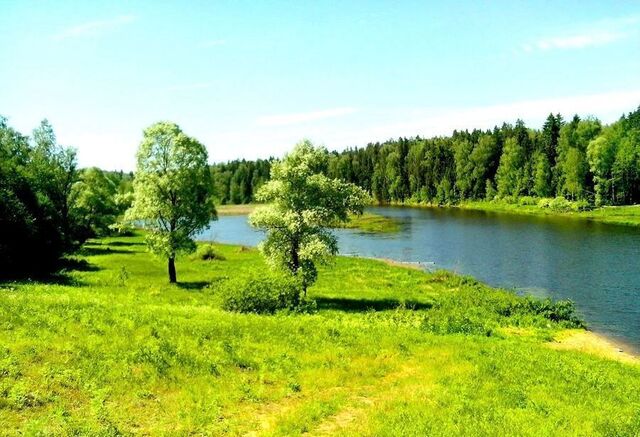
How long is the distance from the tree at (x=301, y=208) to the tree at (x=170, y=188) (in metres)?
10.6

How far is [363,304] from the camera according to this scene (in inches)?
1742

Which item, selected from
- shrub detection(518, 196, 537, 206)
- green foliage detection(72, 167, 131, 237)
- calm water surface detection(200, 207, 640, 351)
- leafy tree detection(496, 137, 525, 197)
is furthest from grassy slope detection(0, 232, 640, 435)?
leafy tree detection(496, 137, 525, 197)

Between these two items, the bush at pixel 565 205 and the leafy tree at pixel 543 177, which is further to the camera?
the leafy tree at pixel 543 177

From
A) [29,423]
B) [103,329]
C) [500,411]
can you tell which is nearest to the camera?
[29,423]

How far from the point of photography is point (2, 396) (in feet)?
55.9

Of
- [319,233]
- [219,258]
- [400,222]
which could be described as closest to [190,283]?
[319,233]

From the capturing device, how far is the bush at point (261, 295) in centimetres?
3653

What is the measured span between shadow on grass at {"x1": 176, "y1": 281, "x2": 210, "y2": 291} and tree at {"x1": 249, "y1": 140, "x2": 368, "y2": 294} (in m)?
9.95

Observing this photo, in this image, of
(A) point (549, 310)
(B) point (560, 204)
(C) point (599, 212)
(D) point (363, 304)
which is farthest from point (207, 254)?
(B) point (560, 204)

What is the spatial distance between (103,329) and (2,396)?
744cm

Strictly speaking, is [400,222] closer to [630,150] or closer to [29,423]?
[630,150]

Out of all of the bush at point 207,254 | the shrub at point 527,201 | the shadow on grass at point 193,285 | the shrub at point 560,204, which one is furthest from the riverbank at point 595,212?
the shadow on grass at point 193,285

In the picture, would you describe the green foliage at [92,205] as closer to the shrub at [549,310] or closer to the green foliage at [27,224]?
the green foliage at [27,224]

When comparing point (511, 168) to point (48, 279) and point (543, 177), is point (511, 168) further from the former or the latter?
point (48, 279)
